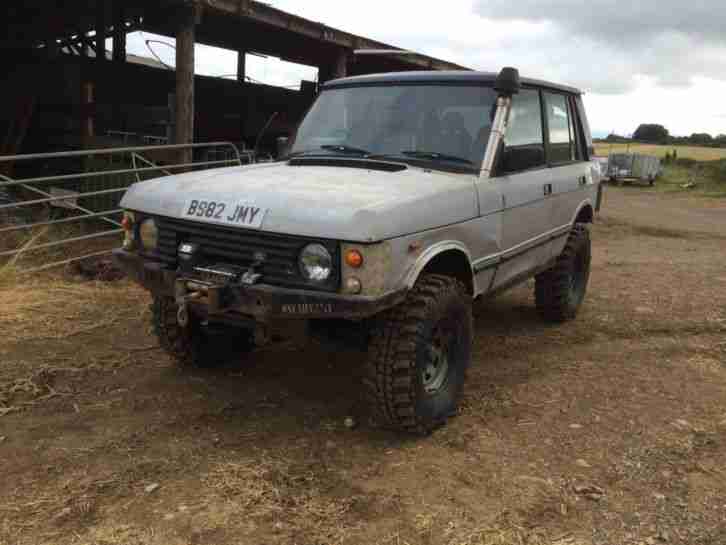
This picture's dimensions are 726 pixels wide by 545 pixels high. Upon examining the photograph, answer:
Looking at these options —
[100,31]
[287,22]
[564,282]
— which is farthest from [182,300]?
[100,31]

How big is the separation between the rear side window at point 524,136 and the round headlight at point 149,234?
80.1 inches

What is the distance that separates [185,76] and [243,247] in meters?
6.64

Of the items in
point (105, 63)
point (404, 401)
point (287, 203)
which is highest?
point (105, 63)

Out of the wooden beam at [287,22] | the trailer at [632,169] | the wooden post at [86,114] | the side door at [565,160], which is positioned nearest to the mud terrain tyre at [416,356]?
the side door at [565,160]

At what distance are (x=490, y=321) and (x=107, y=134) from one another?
9.27 metres

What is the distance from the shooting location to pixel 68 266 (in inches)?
271

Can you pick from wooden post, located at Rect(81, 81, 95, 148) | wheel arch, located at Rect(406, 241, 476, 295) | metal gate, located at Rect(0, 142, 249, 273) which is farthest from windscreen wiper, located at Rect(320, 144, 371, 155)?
wooden post, located at Rect(81, 81, 95, 148)

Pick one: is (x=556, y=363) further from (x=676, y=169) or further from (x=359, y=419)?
(x=676, y=169)

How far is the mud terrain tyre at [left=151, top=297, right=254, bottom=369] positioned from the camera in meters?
4.23

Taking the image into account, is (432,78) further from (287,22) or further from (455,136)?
(287,22)

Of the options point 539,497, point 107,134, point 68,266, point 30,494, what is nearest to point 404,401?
point 539,497

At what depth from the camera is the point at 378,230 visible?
307cm

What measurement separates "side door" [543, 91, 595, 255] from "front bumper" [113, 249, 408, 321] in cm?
242

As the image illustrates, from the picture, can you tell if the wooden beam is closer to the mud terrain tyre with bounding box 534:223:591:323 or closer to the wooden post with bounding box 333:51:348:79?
the wooden post with bounding box 333:51:348:79
